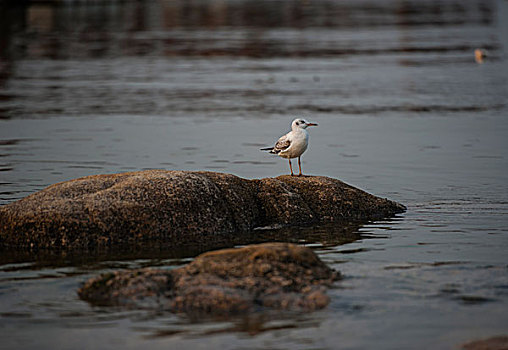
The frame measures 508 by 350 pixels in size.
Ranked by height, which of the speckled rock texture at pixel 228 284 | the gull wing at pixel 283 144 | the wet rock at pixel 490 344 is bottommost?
the wet rock at pixel 490 344

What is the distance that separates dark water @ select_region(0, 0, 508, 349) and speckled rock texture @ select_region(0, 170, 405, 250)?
501 mm

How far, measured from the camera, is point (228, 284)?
891cm

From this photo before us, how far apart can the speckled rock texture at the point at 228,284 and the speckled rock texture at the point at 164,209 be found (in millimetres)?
2156

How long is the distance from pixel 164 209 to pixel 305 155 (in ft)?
29.9

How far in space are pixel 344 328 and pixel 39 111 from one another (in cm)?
2073

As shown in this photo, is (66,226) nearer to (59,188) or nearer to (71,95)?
(59,188)

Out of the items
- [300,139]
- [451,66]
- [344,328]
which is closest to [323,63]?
[451,66]

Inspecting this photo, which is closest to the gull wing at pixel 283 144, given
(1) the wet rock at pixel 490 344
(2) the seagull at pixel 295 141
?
(2) the seagull at pixel 295 141

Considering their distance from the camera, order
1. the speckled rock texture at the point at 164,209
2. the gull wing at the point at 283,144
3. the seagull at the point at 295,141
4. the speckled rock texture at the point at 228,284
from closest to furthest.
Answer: the speckled rock texture at the point at 228,284
the speckled rock texture at the point at 164,209
the seagull at the point at 295,141
the gull wing at the point at 283,144

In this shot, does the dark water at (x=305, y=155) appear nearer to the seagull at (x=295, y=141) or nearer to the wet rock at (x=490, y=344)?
the wet rock at (x=490, y=344)

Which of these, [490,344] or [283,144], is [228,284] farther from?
[283,144]

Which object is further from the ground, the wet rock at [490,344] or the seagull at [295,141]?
the seagull at [295,141]

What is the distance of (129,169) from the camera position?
718 inches

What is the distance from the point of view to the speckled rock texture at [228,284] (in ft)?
28.4
